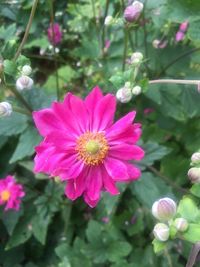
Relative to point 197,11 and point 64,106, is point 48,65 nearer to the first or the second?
point 197,11

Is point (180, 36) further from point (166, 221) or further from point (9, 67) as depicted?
point (166, 221)

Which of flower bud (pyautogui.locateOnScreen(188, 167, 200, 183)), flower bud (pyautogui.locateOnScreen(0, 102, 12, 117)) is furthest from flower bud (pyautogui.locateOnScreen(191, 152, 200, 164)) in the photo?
flower bud (pyautogui.locateOnScreen(0, 102, 12, 117))

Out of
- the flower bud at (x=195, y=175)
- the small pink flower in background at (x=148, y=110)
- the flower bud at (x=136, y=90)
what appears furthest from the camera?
the small pink flower in background at (x=148, y=110)

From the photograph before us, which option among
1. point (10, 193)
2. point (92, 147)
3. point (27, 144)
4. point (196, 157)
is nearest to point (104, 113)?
point (92, 147)

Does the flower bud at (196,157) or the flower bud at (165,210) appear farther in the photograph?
the flower bud at (196,157)

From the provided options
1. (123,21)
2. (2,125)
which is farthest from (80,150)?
(2,125)

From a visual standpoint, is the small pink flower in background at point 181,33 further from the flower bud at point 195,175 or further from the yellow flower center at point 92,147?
the flower bud at point 195,175

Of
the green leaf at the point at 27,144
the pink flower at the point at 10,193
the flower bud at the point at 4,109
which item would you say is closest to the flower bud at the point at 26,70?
the flower bud at the point at 4,109
